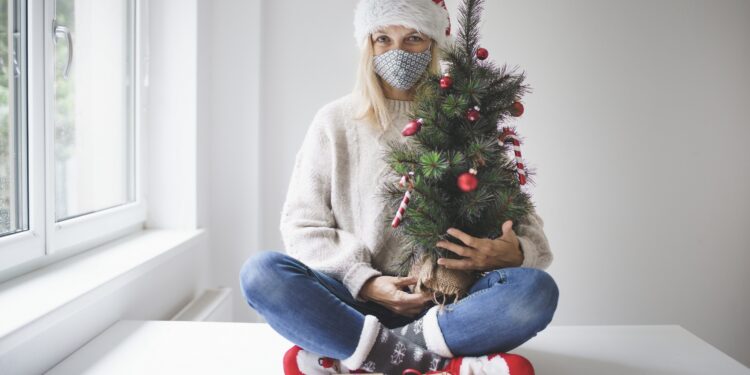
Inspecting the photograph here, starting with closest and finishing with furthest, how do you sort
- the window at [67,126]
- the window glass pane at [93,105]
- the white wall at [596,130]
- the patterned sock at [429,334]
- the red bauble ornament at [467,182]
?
the red bauble ornament at [467,182] → the patterned sock at [429,334] → the window at [67,126] → the window glass pane at [93,105] → the white wall at [596,130]

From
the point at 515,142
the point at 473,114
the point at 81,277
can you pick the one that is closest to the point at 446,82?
the point at 473,114

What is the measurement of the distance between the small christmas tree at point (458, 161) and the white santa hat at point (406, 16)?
215mm

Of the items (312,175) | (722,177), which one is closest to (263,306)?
(312,175)

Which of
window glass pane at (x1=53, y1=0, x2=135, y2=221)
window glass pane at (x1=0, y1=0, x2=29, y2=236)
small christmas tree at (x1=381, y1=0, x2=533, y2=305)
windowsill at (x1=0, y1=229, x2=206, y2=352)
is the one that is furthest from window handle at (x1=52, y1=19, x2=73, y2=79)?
small christmas tree at (x1=381, y1=0, x2=533, y2=305)

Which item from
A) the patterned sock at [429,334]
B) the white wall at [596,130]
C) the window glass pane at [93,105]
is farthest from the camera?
the white wall at [596,130]

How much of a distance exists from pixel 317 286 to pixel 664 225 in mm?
1647

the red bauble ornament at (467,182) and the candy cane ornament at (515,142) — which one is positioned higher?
the candy cane ornament at (515,142)

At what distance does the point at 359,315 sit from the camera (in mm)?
1196

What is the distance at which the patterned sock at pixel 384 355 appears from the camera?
116 centimetres

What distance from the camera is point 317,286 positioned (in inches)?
47.1

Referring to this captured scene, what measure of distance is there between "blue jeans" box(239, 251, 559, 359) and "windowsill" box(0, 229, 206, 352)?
0.39m

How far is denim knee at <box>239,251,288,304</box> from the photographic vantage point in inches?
46.4

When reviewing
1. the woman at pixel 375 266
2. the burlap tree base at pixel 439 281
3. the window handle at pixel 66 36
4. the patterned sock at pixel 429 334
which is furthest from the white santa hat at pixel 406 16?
the window handle at pixel 66 36

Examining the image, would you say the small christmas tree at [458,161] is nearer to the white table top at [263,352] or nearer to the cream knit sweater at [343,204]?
the cream knit sweater at [343,204]
